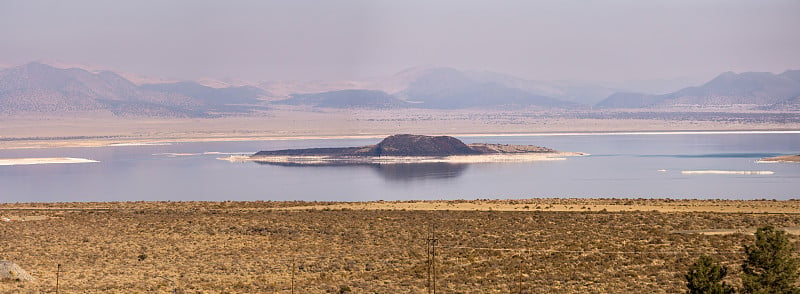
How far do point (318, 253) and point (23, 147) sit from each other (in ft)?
342

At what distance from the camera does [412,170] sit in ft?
240

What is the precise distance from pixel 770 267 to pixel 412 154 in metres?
73.6

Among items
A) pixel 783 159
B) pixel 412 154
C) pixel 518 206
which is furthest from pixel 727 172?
pixel 518 206

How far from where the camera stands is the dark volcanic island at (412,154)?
85.9 metres

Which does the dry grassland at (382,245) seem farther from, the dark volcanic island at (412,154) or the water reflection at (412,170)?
the dark volcanic island at (412,154)

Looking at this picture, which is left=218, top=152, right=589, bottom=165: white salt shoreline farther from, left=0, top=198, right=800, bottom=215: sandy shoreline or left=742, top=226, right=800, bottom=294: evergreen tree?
left=742, top=226, right=800, bottom=294: evergreen tree

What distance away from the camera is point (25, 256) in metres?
24.8

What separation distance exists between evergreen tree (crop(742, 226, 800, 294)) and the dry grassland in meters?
3.55

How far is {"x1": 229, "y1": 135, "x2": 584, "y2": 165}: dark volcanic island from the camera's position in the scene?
8594 centimetres

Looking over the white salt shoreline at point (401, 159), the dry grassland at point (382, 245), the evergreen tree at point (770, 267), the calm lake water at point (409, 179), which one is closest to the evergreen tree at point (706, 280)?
the evergreen tree at point (770, 267)

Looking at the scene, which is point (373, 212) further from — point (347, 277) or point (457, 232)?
point (347, 277)

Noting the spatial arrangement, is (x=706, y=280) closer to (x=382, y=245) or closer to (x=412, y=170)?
(x=382, y=245)

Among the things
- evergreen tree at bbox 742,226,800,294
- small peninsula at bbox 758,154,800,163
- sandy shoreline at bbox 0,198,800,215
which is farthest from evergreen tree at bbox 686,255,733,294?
small peninsula at bbox 758,154,800,163

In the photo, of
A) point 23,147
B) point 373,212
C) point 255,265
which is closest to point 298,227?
point 373,212
